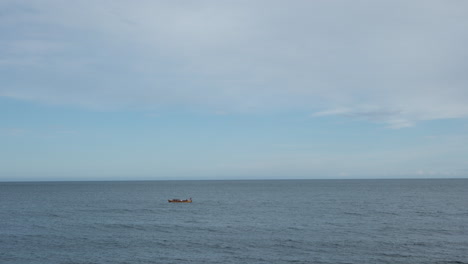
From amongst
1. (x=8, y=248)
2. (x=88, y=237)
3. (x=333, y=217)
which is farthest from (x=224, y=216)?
(x=8, y=248)

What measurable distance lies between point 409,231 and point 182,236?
33.0m

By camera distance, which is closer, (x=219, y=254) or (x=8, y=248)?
(x=219, y=254)

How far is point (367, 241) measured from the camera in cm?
4831

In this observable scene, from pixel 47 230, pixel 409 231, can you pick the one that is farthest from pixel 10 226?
pixel 409 231

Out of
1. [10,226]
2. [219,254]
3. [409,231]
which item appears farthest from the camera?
[10,226]

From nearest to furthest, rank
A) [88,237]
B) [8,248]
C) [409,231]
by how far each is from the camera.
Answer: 1. [8,248]
2. [88,237]
3. [409,231]

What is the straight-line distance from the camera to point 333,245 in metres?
46.1

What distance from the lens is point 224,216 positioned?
75.1 m

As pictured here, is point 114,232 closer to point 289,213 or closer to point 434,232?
point 289,213

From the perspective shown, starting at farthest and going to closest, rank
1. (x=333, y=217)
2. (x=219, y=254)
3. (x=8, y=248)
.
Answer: (x=333, y=217)
(x=8, y=248)
(x=219, y=254)

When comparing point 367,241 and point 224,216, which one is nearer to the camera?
Result: point 367,241

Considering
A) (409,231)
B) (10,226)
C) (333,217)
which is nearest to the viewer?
(409,231)

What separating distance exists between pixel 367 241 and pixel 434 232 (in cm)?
1318

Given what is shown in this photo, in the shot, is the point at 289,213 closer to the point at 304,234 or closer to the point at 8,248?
the point at 304,234
